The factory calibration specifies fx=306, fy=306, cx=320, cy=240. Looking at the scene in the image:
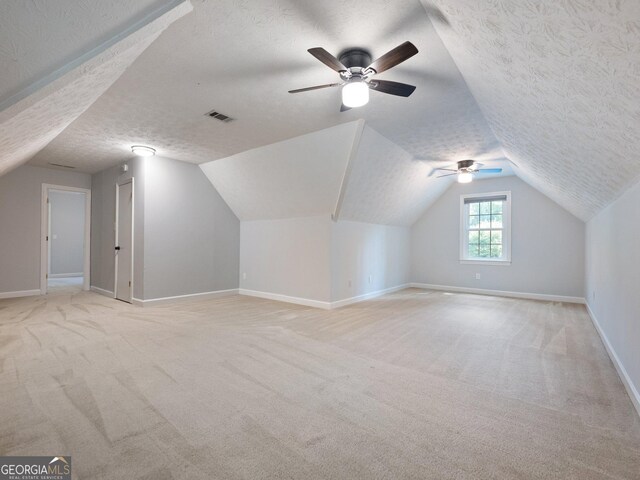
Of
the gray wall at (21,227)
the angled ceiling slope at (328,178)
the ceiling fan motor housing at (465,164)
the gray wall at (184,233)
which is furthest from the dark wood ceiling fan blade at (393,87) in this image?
the gray wall at (21,227)

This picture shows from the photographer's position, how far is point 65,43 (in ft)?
4.99

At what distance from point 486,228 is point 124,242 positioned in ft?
24.2

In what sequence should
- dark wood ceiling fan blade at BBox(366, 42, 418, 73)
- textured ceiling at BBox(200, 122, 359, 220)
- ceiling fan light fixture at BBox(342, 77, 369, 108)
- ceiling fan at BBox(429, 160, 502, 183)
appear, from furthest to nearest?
1. ceiling fan at BBox(429, 160, 502, 183)
2. textured ceiling at BBox(200, 122, 359, 220)
3. ceiling fan light fixture at BBox(342, 77, 369, 108)
4. dark wood ceiling fan blade at BBox(366, 42, 418, 73)

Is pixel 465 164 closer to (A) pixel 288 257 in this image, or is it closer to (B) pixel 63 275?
(A) pixel 288 257

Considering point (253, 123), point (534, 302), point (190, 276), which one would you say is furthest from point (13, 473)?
point (534, 302)

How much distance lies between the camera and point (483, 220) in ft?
22.6

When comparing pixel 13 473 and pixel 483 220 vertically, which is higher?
pixel 483 220

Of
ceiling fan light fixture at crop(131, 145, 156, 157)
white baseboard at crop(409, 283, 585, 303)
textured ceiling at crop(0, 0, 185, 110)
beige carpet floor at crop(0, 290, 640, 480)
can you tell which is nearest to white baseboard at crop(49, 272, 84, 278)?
beige carpet floor at crop(0, 290, 640, 480)

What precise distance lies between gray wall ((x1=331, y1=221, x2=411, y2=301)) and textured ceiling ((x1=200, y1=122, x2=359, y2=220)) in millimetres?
722

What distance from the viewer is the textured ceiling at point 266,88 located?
77.5 inches

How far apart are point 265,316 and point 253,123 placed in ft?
8.69

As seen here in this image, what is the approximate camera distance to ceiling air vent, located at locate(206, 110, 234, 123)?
3.42 metres

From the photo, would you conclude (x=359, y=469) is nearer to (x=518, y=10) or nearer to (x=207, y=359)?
(x=207, y=359)

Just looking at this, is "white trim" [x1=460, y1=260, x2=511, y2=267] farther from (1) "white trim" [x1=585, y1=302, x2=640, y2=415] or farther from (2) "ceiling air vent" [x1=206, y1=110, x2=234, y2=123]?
(2) "ceiling air vent" [x1=206, y1=110, x2=234, y2=123]
